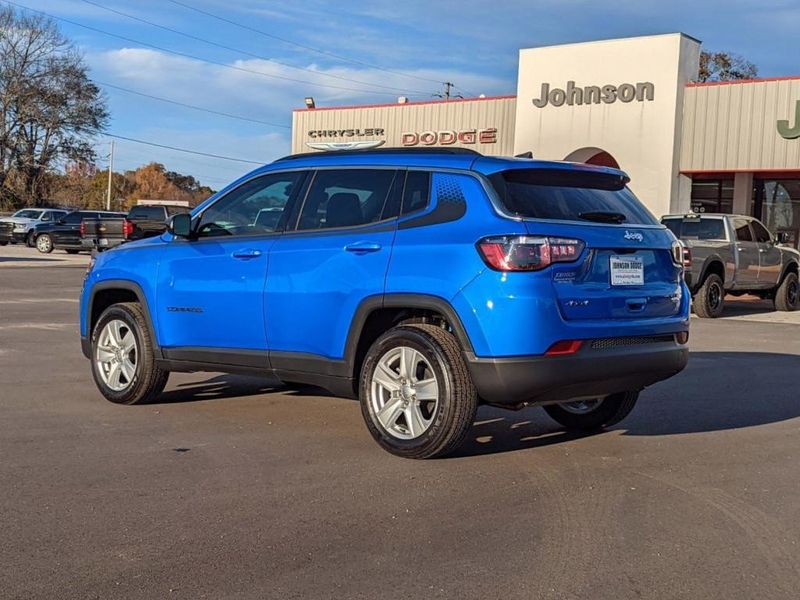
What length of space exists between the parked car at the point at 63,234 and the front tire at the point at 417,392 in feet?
102

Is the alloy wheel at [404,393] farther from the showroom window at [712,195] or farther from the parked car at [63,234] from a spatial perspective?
the parked car at [63,234]

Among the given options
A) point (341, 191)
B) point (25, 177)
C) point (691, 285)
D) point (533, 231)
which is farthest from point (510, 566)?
point (25, 177)

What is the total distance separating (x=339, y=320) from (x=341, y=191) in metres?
0.92

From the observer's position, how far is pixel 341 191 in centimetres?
653

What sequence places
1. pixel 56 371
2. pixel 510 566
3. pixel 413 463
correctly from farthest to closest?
1. pixel 56 371
2. pixel 413 463
3. pixel 510 566

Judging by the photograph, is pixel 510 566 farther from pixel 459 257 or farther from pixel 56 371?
pixel 56 371

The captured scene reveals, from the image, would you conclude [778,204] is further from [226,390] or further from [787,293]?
[226,390]

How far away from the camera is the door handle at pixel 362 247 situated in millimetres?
6039

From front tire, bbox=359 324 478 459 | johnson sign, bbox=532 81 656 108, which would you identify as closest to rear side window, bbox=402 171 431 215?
front tire, bbox=359 324 478 459

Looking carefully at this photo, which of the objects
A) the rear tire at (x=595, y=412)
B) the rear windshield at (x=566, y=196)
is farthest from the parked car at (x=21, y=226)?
the rear windshield at (x=566, y=196)

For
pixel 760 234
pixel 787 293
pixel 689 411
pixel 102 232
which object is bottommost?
pixel 689 411

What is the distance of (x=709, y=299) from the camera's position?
671 inches

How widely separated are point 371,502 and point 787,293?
16370 millimetres

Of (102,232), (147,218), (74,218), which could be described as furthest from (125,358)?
(74,218)
